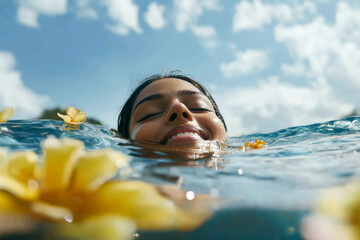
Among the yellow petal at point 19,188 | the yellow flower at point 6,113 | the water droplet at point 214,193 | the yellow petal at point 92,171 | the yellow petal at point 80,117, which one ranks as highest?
the yellow petal at point 80,117

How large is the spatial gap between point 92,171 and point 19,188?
0.54ft

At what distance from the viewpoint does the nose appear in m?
2.89

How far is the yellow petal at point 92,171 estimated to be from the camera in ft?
2.42

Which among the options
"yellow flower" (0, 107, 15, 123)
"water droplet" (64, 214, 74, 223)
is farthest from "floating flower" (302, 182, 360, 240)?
"yellow flower" (0, 107, 15, 123)

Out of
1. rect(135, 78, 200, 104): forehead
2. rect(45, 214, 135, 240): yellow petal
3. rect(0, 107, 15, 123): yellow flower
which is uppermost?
rect(135, 78, 200, 104): forehead

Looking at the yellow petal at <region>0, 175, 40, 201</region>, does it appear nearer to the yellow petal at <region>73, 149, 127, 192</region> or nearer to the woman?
the yellow petal at <region>73, 149, 127, 192</region>

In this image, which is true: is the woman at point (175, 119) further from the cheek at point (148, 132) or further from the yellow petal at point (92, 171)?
the yellow petal at point (92, 171)

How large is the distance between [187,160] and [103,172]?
1.07 metres

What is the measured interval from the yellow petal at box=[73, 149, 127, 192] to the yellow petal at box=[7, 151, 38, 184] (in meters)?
0.12

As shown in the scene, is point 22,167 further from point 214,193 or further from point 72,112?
point 72,112

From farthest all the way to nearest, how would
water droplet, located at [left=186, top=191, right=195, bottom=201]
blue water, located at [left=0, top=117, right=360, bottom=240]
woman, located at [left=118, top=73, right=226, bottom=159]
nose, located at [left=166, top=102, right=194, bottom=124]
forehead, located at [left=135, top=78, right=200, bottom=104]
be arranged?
forehead, located at [left=135, top=78, right=200, bottom=104]
nose, located at [left=166, top=102, right=194, bottom=124]
woman, located at [left=118, top=73, right=226, bottom=159]
water droplet, located at [left=186, top=191, right=195, bottom=201]
blue water, located at [left=0, top=117, right=360, bottom=240]

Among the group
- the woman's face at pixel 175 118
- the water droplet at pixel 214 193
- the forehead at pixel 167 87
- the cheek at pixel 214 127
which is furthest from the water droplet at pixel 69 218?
the forehead at pixel 167 87

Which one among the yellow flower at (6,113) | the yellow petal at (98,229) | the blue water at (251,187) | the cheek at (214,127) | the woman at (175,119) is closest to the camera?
the yellow petal at (98,229)

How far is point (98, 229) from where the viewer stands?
0.64 metres
